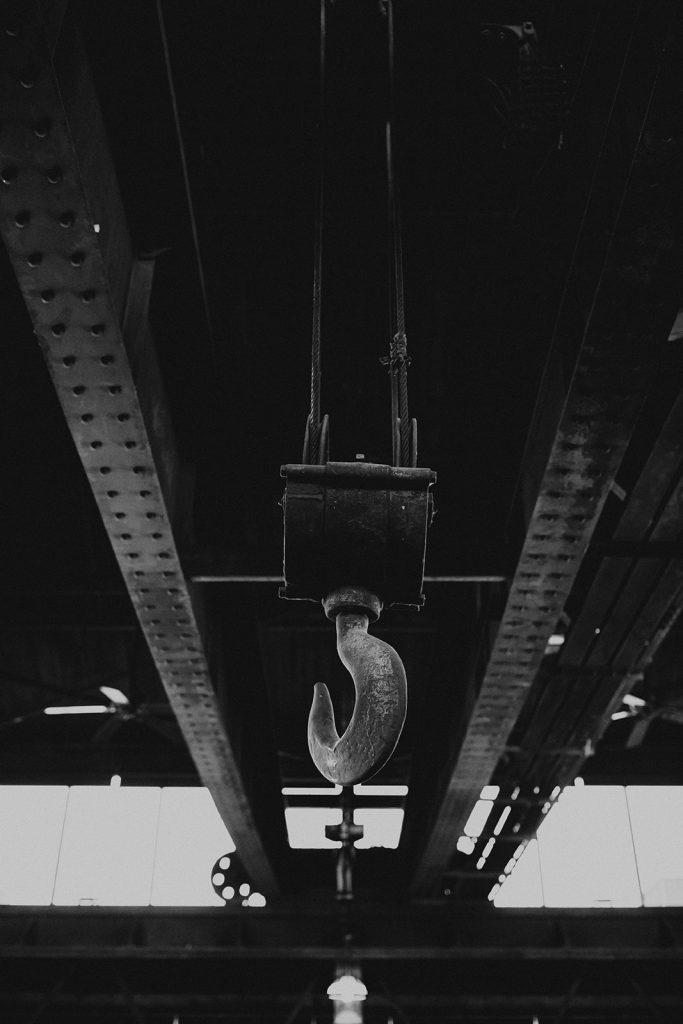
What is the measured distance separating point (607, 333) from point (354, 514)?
132cm

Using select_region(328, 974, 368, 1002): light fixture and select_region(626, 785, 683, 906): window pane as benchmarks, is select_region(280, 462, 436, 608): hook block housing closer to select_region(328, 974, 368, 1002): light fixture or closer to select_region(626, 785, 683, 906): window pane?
select_region(328, 974, 368, 1002): light fixture

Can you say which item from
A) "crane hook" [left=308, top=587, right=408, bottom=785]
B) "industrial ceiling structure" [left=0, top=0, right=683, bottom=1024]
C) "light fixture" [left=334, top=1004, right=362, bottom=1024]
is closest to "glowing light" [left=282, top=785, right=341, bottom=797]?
"light fixture" [left=334, top=1004, right=362, bottom=1024]

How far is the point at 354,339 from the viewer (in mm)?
4715

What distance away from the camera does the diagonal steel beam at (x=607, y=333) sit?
7.88 ft

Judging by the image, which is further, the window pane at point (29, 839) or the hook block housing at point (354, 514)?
the window pane at point (29, 839)

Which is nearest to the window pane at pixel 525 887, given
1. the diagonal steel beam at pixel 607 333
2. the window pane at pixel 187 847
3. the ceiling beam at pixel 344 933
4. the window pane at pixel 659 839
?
the ceiling beam at pixel 344 933

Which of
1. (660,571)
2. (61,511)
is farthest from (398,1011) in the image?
(660,571)

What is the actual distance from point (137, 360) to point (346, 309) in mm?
1590

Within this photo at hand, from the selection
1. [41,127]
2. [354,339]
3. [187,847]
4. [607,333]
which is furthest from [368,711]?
[187,847]

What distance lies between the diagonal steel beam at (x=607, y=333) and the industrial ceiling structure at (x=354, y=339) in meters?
0.01

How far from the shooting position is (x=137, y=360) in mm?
3289

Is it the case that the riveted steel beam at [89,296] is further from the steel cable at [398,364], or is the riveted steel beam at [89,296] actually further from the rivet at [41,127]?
the steel cable at [398,364]

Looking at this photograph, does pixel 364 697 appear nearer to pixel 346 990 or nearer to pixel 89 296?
pixel 89 296

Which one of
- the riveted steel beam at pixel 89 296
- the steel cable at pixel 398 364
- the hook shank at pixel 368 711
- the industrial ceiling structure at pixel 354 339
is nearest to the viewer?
the hook shank at pixel 368 711
